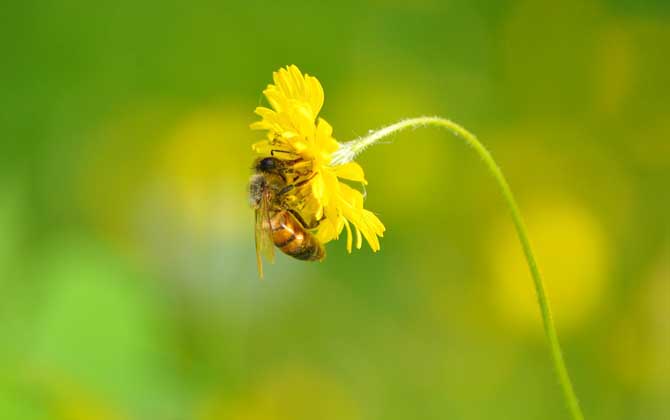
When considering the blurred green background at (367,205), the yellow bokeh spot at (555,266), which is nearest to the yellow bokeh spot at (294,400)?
the blurred green background at (367,205)

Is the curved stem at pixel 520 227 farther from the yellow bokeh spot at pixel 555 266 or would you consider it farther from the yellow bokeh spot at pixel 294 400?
the yellow bokeh spot at pixel 555 266

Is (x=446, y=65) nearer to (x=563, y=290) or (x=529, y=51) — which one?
(x=529, y=51)

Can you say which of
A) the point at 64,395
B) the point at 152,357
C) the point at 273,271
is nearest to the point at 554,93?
the point at 273,271

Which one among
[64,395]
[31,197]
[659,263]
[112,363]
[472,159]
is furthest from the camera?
[472,159]

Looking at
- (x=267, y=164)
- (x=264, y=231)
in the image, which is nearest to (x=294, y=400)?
(x=264, y=231)

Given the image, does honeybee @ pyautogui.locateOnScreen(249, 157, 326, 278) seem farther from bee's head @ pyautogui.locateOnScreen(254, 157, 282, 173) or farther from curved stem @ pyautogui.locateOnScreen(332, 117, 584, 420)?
curved stem @ pyautogui.locateOnScreen(332, 117, 584, 420)

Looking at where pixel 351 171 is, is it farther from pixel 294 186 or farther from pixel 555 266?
pixel 555 266

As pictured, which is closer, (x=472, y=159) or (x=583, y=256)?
(x=583, y=256)
